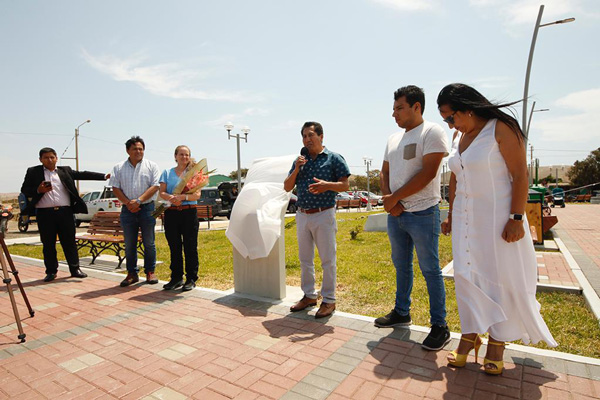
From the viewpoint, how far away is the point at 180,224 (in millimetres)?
5203

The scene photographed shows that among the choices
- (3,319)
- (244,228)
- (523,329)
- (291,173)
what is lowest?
(3,319)

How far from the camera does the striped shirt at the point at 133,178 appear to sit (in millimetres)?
5570

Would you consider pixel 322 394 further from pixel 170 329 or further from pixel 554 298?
pixel 554 298

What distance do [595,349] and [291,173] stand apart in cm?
304

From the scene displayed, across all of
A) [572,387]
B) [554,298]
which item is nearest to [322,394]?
[572,387]

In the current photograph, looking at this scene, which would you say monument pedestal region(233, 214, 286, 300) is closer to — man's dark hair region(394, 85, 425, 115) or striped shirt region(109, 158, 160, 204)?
striped shirt region(109, 158, 160, 204)

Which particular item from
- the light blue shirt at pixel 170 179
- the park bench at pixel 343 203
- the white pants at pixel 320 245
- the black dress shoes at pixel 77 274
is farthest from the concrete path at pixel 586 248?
the park bench at pixel 343 203

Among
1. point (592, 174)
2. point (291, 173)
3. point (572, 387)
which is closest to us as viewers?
point (572, 387)

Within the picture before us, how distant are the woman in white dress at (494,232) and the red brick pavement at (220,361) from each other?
31 cm

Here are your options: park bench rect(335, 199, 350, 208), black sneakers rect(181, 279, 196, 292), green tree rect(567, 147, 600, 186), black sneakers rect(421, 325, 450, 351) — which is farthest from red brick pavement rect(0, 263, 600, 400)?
green tree rect(567, 147, 600, 186)

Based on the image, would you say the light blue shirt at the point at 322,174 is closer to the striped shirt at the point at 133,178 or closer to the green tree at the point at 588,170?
the striped shirt at the point at 133,178

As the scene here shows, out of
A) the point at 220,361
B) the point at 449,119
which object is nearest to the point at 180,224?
the point at 220,361

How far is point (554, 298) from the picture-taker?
4.39m

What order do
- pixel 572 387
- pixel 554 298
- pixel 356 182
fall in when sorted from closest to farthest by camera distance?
1. pixel 572 387
2. pixel 554 298
3. pixel 356 182
